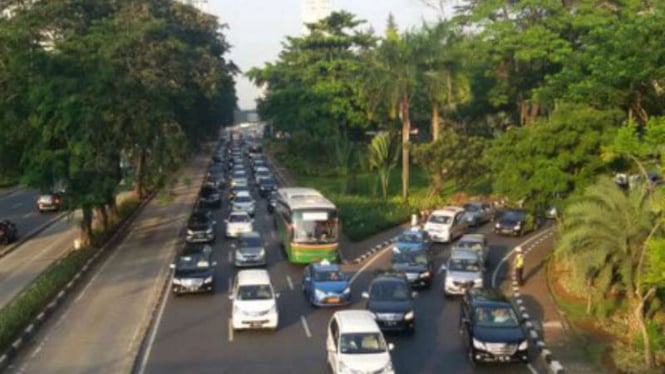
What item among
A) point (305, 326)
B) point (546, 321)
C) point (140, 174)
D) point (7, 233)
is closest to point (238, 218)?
point (140, 174)

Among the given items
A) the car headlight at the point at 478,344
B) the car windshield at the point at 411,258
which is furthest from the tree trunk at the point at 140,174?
the car headlight at the point at 478,344

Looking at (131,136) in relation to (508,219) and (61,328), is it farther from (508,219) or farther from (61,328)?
(508,219)

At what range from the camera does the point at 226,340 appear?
2562 centimetres

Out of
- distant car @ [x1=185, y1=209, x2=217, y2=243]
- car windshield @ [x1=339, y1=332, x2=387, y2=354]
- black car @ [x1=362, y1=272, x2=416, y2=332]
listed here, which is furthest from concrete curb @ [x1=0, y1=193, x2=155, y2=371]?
black car @ [x1=362, y1=272, x2=416, y2=332]

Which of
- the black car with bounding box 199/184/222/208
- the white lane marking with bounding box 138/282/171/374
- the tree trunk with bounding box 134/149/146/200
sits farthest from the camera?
the black car with bounding box 199/184/222/208

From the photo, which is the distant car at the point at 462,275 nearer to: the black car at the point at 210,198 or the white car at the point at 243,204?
the white car at the point at 243,204

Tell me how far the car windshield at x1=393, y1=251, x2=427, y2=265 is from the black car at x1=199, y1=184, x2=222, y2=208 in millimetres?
25768

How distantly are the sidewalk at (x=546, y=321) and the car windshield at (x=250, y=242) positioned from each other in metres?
10.9

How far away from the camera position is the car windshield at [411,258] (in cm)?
3400

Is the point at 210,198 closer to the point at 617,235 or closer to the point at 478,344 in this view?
the point at 617,235

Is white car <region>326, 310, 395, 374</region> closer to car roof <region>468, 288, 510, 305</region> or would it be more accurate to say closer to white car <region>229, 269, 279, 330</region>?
car roof <region>468, 288, 510, 305</region>

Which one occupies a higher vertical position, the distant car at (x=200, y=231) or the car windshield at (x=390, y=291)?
the car windshield at (x=390, y=291)

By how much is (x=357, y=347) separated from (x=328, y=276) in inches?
382

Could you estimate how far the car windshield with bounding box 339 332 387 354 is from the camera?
2077cm
